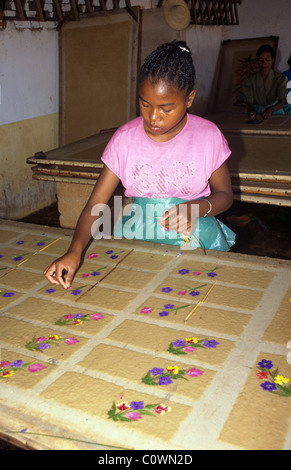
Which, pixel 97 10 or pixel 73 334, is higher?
pixel 97 10

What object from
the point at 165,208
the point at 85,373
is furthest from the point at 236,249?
the point at 85,373

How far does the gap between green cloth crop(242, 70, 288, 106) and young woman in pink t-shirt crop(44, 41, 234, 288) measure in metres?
4.00

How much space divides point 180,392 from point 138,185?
105 cm

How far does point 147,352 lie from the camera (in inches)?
52.4

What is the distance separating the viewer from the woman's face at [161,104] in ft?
5.37

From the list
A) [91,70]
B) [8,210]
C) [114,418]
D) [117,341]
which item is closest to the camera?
[114,418]

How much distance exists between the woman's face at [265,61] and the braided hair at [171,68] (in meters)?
4.13

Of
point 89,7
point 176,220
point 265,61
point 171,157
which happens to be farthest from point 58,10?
point 176,220

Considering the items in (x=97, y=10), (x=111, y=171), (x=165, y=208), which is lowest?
(x=165, y=208)

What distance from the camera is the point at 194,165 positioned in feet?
6.38

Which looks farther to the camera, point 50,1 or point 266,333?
point 50,1

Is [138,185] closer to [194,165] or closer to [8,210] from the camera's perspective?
[194,165]

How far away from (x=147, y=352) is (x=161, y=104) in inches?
34.3

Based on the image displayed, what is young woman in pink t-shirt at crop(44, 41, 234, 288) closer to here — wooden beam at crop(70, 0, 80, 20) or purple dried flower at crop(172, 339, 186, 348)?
purple dried flower at crop(172, 339, 186, 348)
